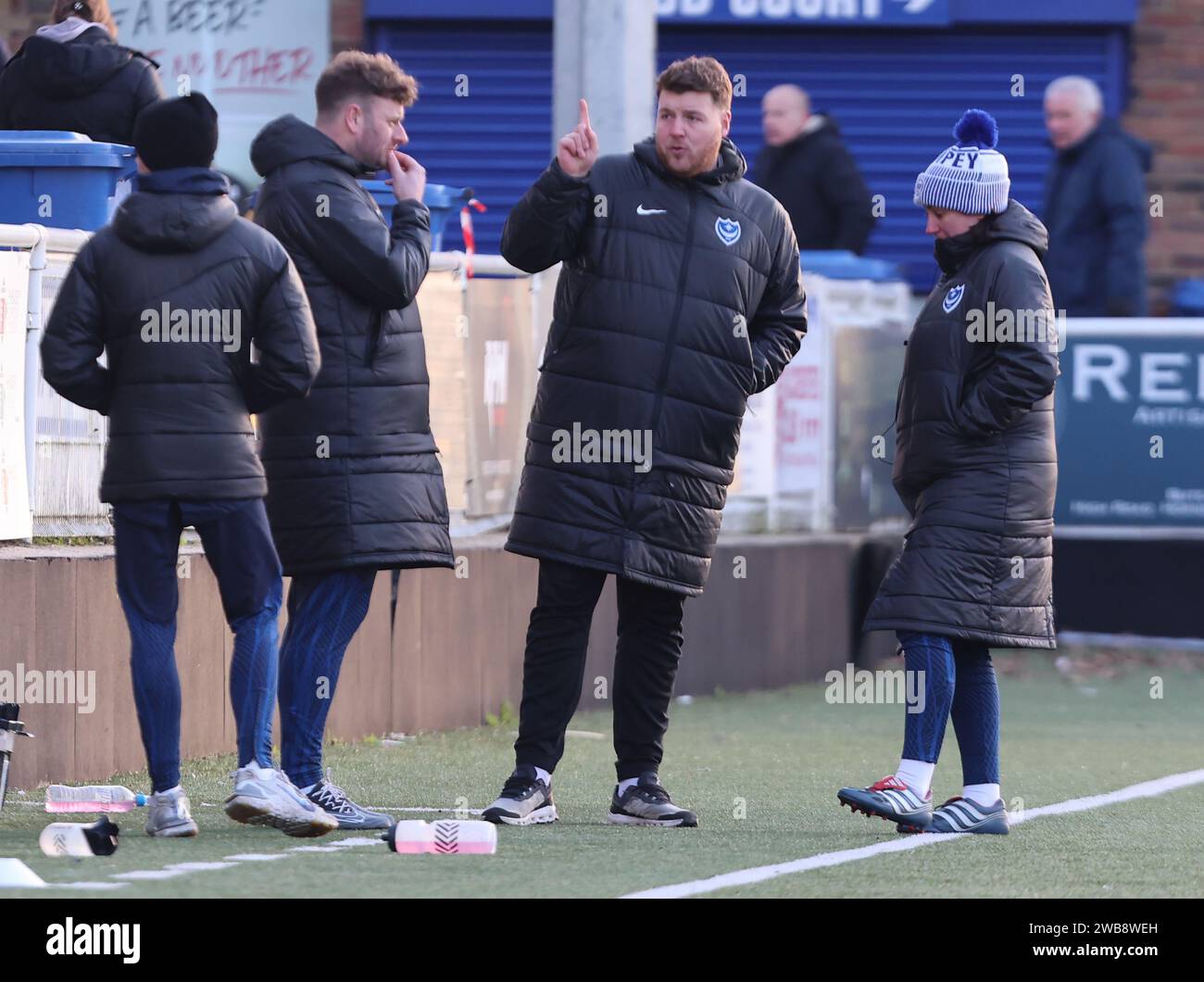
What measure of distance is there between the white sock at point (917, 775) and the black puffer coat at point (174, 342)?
1839 millimetres

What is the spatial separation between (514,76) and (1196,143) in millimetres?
4171

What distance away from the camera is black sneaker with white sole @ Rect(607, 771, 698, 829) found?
693 centimetres

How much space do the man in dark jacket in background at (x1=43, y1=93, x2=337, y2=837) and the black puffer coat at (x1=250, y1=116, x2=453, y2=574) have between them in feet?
0.89

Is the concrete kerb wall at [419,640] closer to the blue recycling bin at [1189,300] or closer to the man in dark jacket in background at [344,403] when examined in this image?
the man in dark jacket in background at [344,403]

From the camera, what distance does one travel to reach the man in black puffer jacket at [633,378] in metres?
6.85

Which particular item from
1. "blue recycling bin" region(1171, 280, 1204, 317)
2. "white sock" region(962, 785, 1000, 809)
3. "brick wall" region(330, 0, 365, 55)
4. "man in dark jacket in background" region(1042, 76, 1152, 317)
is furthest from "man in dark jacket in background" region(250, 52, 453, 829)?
"brick wall" region(330, 0, 365, 55)

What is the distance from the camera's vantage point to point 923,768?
691 centimetres

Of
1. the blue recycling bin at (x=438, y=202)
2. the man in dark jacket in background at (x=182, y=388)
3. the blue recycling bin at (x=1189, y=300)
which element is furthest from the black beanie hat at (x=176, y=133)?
the blue recycling bin at (x=1189, y=300)

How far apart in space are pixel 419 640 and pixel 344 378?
2.96m

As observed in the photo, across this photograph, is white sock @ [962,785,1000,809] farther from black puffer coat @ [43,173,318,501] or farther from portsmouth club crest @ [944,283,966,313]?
black puffer coat @ [43,173,318,501]

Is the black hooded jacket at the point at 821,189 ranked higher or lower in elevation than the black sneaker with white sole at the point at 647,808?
higher

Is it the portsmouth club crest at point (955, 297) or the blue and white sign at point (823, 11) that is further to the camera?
the blue and white sign at point (823, 11)

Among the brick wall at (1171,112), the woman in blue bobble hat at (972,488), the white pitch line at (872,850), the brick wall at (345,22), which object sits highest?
the brick wall at (345,22)

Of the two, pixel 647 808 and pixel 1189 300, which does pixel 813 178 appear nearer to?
pixel 1189 300
